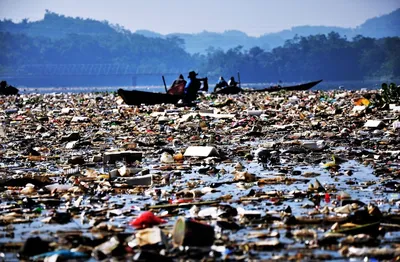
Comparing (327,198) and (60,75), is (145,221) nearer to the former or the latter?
(327,198)

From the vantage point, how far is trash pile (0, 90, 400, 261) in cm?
453

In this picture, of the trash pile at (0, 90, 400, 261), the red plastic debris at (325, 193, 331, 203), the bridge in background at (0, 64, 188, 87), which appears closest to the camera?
the trash pile at (0, 90, 400, 261)

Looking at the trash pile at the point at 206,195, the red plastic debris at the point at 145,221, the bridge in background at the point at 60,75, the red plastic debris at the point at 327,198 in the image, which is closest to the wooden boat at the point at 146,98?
the trash pile at the point at 206,195

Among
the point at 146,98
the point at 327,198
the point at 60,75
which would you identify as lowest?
the point at 327,198

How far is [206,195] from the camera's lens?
647cm

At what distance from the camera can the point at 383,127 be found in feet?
39.9

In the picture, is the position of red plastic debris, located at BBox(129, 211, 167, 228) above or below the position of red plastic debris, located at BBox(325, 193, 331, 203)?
above

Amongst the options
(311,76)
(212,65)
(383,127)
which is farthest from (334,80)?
(383,127)

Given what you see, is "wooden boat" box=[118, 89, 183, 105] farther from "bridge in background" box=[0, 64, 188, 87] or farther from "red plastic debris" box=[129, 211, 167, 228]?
"bridge in background" box=[0, 64, 188, 87]

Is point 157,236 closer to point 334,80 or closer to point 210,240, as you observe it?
point 210,240

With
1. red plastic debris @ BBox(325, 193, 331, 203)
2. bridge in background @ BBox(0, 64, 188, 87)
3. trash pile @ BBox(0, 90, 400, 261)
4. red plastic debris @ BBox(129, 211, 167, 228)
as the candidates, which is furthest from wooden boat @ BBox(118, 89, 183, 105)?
bridge in background @ BBox(0, 64, 188, 87)

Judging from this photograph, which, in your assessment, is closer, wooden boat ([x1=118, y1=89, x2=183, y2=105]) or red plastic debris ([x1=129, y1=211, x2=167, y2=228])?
red plastic debris ([x1=129, y1=211, x2=167, y2=228])

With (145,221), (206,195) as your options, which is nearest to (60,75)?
(206,195)

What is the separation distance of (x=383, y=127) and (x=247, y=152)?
3.25 m
